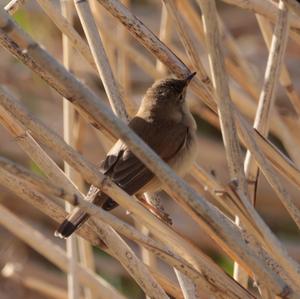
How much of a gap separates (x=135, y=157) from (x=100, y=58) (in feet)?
1.32

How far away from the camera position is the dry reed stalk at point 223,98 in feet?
8.42

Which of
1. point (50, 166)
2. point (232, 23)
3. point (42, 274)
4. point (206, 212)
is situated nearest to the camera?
point (206, 212)

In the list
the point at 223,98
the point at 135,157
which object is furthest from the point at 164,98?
the point at 223,98

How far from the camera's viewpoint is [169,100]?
11.3 ft

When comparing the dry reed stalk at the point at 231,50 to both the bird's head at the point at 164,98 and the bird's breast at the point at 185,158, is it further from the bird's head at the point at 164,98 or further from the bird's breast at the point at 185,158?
the bird's breast at the point at 185,158

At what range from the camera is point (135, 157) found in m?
3.04

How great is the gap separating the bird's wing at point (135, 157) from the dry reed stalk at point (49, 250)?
34cm

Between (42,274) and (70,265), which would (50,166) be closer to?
(70,265)

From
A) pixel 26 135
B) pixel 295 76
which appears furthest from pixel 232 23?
pixel 26 135

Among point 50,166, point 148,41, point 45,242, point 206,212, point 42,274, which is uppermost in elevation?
point 148,41

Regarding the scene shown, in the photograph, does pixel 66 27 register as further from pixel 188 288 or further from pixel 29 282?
pixel 29 282

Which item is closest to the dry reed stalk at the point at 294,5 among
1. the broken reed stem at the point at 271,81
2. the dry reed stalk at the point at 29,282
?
the broken reed stem at the point at 271,81

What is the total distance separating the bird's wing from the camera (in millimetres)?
2977

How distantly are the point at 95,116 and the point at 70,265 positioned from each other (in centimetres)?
121
